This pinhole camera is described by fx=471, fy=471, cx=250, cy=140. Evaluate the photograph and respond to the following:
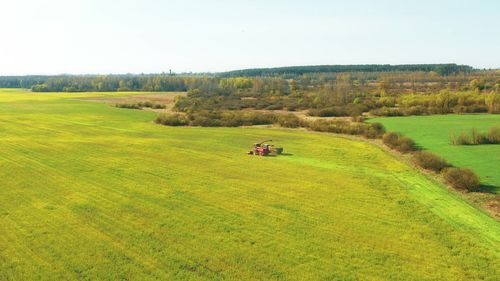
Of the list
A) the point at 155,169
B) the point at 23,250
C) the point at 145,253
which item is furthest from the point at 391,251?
the point at 155,169

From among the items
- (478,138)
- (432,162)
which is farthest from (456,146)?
(432,162)

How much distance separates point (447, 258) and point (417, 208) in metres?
6.39

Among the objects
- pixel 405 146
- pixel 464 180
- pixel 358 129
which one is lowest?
pixel 464 180

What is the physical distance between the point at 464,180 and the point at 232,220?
14.6 meters

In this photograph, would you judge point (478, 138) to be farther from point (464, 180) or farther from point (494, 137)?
point (464, 180)

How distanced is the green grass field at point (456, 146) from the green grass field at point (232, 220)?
417cm

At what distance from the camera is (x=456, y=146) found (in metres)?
42.4

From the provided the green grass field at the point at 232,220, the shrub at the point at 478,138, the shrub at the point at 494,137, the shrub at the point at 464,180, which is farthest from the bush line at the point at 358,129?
the shrub at the point at 494,137

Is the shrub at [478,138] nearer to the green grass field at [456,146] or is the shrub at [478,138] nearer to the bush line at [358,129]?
the green grass field at [456,146]

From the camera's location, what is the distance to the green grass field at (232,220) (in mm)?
17234

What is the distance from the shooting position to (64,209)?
24031mm

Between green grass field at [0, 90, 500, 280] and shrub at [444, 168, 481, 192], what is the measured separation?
869 millimetres

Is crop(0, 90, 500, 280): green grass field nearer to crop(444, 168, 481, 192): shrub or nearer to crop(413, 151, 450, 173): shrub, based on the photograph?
crop(444, 168, 481, 192): shrub

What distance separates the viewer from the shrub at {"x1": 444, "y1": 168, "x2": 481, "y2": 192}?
1086 inches
